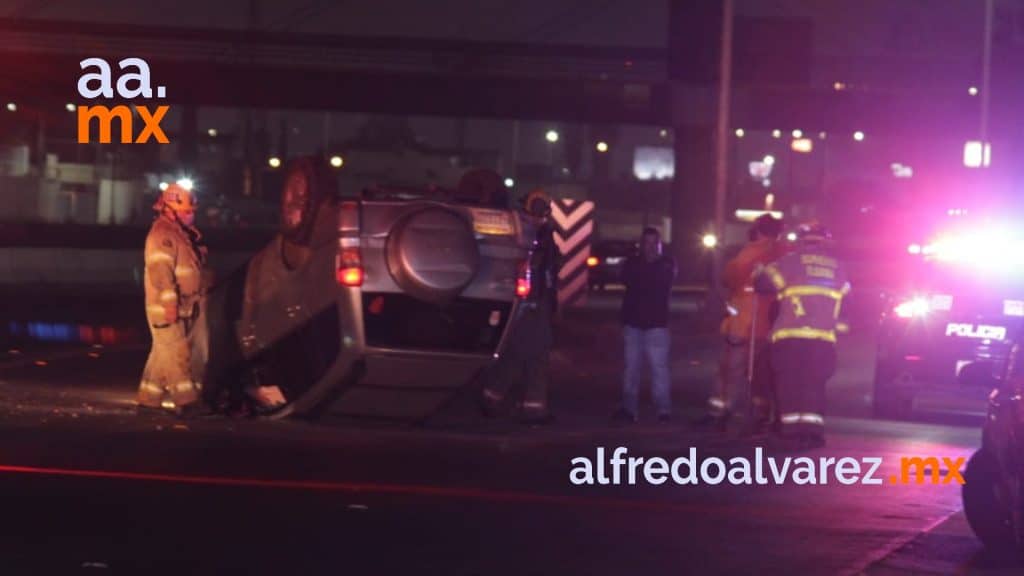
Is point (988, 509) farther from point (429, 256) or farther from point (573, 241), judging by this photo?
point (573, 241)

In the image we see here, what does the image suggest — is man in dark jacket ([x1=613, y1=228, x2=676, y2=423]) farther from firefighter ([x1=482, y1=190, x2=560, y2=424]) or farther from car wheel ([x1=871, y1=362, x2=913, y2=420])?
car wheel ([x1=871, y1=362, x2=913, y2=420])

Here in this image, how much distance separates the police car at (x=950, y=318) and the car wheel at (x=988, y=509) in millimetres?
7268

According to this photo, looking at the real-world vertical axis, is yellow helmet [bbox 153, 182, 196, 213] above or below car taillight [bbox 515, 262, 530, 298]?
above

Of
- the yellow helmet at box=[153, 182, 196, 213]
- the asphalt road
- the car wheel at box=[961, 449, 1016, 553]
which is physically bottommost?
the asphalt road

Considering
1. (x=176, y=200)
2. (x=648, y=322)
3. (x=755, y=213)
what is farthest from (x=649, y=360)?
(x=755, y=213)

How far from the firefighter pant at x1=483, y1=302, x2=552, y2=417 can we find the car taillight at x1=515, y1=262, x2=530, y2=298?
1.24m

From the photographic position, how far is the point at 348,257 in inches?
535

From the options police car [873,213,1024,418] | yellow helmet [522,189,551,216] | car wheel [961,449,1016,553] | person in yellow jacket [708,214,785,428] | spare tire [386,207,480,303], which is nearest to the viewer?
car wheel [961,449,1016,553]

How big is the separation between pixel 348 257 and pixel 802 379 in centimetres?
367

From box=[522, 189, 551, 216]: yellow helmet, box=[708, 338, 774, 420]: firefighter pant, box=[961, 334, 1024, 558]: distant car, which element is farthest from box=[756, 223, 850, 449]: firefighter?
box=[961, 334, 1024, 558]: distant car

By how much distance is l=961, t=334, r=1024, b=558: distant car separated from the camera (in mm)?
9617

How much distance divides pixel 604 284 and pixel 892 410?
36.6 metres

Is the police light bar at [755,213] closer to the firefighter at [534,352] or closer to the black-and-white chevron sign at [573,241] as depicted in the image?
the firefighter at [534,352]

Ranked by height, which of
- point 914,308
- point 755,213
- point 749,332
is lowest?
point 749,332
